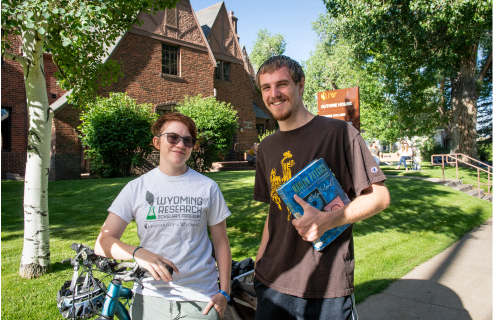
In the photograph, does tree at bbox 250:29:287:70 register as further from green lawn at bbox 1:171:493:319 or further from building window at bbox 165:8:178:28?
green lawn at bbox 1:171:493:319

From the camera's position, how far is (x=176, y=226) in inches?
82.2

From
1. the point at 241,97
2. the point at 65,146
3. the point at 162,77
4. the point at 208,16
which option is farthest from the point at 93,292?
the point at 208,16

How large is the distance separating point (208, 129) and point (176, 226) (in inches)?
595

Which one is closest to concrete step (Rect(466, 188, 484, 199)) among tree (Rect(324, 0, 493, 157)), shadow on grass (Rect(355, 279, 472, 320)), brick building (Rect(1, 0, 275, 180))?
tree (Rect(324, 0, 493, 157))

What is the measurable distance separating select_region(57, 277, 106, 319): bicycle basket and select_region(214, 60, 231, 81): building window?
21295 millimetres

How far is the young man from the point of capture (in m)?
1.76

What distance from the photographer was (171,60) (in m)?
19.0

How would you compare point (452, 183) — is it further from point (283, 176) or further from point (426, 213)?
point (283, 176)

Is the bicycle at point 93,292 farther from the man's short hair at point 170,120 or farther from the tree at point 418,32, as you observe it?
the tree at point 418,32

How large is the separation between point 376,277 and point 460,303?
1.03 meters

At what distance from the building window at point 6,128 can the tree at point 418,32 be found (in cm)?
1520

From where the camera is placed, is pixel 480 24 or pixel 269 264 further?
pixel 480 24

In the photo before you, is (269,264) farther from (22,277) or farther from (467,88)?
(467,88)

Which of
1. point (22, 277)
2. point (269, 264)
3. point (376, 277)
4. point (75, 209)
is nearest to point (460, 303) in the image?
point (376, 277)
